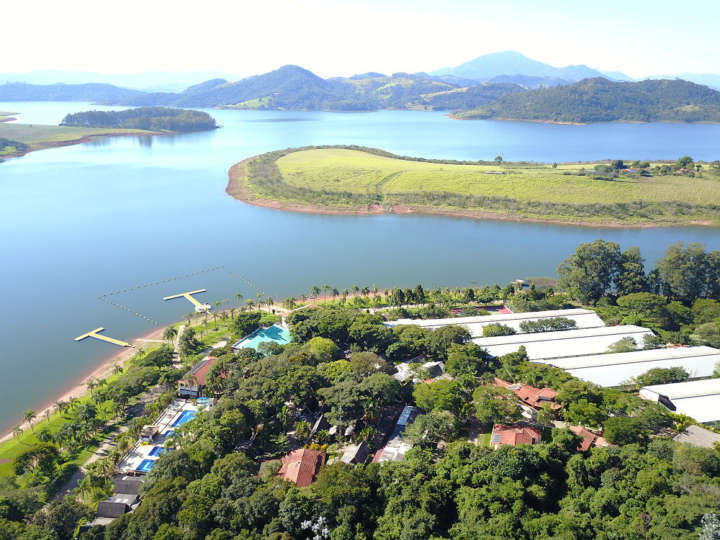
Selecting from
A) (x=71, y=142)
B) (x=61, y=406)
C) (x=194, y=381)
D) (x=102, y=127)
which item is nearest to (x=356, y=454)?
(x=194, y=381)

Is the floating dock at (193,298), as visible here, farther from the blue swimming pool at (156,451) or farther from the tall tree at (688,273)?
the tall tree at (688,273)

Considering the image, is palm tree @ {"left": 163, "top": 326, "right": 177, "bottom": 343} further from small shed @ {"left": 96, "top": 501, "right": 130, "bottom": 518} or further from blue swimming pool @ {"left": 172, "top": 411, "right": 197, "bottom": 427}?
small shed @ {"left": 96, "top": 501, "right": 130, "bottom": 518}

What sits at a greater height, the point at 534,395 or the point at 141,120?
the point at 141,120

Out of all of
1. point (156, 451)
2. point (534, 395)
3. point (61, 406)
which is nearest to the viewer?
point (156, 451)

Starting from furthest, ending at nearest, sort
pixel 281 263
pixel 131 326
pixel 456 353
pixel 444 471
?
pixel 281 263 < pixel 131 326 < pixel 456 353 < pixel 444 471

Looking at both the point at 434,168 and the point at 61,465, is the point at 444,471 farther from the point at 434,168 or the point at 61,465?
the point at 434,168

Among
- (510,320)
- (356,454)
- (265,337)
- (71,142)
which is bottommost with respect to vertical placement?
(356,454)

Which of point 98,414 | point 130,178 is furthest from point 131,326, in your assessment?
point 130,178

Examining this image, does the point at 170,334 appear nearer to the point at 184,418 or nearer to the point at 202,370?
the point at 202,370
